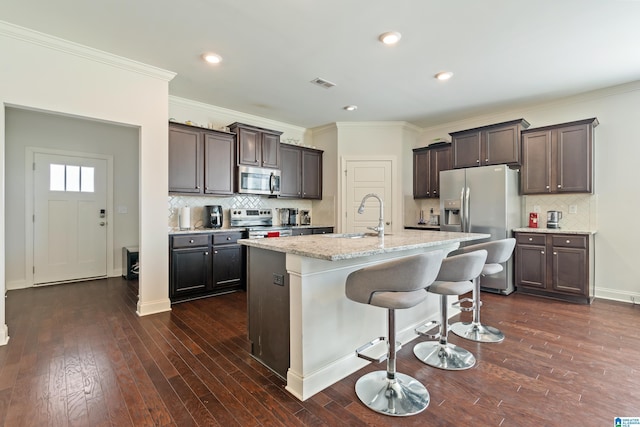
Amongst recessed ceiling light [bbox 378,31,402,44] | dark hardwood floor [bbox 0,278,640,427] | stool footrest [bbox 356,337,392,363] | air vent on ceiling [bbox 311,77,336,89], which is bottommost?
dark hardwood floor [bbox 0,278,640,427]

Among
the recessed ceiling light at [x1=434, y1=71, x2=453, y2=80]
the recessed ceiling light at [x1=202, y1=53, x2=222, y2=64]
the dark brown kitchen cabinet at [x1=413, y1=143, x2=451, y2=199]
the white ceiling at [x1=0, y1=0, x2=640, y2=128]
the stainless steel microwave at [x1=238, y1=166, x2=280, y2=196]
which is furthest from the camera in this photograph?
the dark brown kitchen cabinet at [x1=413, y1=143, x2=451, y2=199]

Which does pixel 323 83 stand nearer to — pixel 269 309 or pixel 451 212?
pixel 451 212

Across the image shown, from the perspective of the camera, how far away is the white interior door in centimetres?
541

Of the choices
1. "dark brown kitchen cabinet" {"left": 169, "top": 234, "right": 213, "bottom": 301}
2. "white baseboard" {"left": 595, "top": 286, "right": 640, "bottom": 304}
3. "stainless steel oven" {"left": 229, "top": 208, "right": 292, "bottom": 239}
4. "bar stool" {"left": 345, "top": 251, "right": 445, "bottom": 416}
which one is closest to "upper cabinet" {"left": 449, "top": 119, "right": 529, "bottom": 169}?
"white baseboard" {"left": 595, "top": 286, "right": 640, "bottom": 304}

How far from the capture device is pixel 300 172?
18.2 ft

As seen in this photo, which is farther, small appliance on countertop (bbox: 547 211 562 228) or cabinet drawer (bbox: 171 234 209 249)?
small appliance on countertop (bbox: 547 211 562 228)

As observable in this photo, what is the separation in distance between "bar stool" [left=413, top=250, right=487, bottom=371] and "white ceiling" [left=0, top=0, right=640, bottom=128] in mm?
1985

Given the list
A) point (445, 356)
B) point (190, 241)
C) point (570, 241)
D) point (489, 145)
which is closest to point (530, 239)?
point (570, 241)

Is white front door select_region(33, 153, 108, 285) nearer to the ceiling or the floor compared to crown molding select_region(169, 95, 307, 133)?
nearer to the floor

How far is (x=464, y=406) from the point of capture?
1805 millimetres

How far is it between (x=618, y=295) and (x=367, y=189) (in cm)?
370

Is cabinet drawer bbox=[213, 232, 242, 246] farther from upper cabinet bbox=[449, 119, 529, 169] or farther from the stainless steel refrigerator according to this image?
upper cabinet bbox=[449, 119, 529, 169]

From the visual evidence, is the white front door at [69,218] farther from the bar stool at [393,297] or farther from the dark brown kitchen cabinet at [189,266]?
the bar stool at [393,297]

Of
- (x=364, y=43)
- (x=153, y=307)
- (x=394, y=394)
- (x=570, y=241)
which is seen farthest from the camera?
(x=570, y=241)
